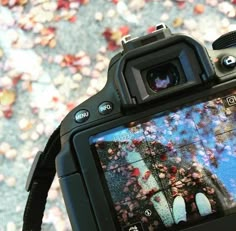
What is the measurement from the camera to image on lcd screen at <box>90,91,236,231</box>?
0.55 m

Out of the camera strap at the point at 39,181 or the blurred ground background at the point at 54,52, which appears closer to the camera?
the camera strap at the point at 39,181

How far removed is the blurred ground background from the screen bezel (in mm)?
327

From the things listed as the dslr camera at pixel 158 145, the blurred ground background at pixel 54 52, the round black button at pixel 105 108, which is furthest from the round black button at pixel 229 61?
the blurred ground background at pixel 54 52

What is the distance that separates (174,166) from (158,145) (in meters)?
0.03

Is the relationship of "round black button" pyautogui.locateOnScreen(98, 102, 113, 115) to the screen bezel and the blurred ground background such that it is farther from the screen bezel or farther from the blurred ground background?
the blurred ground background

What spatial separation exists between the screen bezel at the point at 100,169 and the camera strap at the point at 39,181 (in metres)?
0.09

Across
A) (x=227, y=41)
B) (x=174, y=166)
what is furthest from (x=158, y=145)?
(x=227, y=41)

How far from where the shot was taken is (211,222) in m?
0.55

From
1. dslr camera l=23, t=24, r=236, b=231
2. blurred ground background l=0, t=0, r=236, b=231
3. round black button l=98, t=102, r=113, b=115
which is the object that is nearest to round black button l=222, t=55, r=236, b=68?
dslr camera l=23, t=24, r=236, b=231

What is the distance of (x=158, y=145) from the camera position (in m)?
0.56

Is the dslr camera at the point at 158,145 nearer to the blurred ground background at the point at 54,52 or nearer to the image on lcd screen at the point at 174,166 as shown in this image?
the image on lcd screen at the point at 174,166

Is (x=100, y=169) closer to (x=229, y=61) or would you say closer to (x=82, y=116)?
(x=82, y=116)

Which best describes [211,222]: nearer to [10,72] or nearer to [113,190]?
[113,190]

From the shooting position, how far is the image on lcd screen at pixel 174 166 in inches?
21.8
